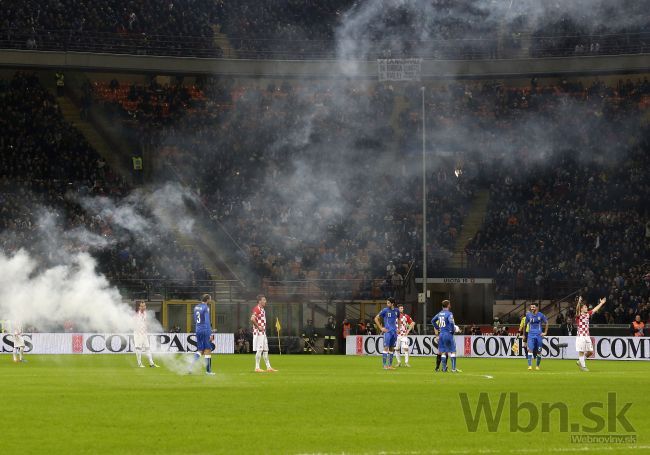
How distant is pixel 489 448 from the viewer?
14.5 meters

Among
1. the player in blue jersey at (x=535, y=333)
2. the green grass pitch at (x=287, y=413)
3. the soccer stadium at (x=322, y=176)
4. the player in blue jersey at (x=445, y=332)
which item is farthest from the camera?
the soccer stadium at (x=322, y=176)

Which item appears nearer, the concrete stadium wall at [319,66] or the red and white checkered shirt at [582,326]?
the red and white checkered shirt at [582,326]

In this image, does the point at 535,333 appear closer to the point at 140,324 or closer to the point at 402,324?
the point at 402,324

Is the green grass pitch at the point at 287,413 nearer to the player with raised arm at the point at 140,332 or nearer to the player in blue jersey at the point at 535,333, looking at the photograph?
the player in blue jersey at the point at 535,333

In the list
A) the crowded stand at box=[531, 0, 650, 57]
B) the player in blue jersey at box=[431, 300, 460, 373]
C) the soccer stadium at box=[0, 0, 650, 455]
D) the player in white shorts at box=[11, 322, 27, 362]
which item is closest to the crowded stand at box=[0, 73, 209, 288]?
the soccer stadium at box=[0, 0, 650, 455]

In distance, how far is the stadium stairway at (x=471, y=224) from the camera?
6253 centimetres

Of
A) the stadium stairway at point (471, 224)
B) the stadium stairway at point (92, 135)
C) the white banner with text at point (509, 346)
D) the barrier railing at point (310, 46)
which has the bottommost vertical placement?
the white banner with text at point (509, 346)

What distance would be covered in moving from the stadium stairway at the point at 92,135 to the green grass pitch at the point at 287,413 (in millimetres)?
34079

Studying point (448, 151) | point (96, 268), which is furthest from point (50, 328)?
point (448, 151)

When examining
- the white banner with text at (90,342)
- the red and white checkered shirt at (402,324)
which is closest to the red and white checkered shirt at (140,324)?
the red and white checkered shirt at (402,324)

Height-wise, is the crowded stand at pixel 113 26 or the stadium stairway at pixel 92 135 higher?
the crowded stand at pixel 113 26

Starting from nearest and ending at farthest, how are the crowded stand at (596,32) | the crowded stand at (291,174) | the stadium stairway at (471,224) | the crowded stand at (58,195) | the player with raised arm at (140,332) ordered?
the player with raised arm at (140,332) < the crowded stand at (58,195) < the crowded stand at (291,174) < the stadium stairway at (471,224) < the crowded stand at (596,32)

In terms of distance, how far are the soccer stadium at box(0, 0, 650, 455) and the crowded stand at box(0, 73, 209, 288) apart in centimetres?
13

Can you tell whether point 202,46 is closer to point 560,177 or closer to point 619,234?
point 560,177
